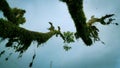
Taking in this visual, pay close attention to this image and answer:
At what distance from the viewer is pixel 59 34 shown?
2111 cm

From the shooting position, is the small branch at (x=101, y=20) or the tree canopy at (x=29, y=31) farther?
the small branch at (x=101, y=20)

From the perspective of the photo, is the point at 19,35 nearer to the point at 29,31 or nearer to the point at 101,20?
the point at 29,31

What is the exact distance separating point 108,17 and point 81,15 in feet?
13.6

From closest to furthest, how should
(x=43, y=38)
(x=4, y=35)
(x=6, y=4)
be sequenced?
(x=4, y=35)
(x=6, y=4)
(x=43, y=38)

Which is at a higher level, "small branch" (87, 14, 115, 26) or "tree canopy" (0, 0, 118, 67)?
"small branch" (87, 14, 115, 26)

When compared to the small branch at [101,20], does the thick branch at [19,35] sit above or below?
below

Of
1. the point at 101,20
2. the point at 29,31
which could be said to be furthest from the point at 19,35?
the point at 101,20

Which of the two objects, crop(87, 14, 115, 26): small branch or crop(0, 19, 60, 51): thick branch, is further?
crop(87, 14, 115, 26): small branch

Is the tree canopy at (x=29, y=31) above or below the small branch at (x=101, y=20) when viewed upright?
below

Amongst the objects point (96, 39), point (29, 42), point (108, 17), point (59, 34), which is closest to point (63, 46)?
point (59, 34)

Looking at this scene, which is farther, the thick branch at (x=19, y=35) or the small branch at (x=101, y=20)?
the small branch at (x=101, y=20)

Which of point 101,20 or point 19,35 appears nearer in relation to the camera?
point 19,35

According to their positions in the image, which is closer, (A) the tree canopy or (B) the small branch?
(A) the tree canopy

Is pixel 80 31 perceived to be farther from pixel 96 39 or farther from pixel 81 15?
pixel 96 39
